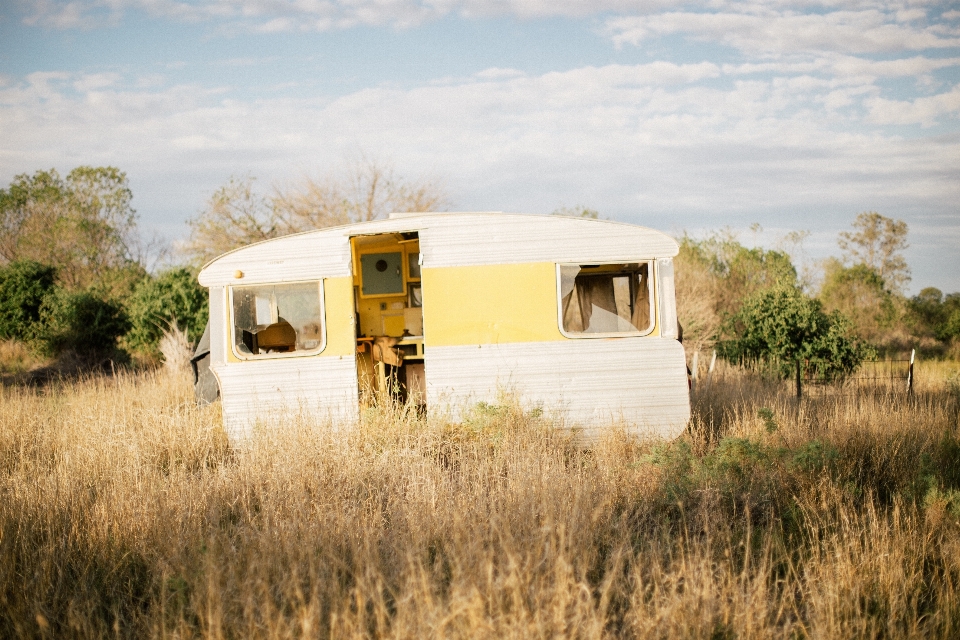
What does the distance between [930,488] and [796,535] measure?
4.36 ft

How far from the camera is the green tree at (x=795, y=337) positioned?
14.1 metres

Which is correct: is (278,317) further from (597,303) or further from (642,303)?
(642,303)

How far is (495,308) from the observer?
819 cm

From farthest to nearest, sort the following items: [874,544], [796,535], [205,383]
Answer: [205,383], [796,535], [874,544]

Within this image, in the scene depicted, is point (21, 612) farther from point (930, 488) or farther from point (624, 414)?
point (930, 488)

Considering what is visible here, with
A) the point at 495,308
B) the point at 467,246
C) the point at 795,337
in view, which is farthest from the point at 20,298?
the point at 795,337

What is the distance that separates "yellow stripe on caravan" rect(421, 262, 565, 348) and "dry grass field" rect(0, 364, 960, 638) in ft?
2.92

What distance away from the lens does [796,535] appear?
18.4 ft

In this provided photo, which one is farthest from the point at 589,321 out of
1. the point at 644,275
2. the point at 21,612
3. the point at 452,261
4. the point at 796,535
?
the point at 21,612

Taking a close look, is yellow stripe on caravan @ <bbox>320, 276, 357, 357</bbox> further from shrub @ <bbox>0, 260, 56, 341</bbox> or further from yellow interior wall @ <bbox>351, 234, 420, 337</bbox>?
shrub @ <bbox>0, 260, 56, 341</bbox>

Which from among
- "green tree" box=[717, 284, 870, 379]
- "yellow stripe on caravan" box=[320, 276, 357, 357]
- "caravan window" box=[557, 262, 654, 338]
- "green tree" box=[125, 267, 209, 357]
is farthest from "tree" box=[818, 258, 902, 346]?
"yellow stripe on caravan" box=[320, 276, 357, 357]

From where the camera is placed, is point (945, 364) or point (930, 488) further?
point (945, 364)

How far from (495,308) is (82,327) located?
616 inches

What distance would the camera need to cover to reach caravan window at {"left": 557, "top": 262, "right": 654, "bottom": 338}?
8.21 metres
